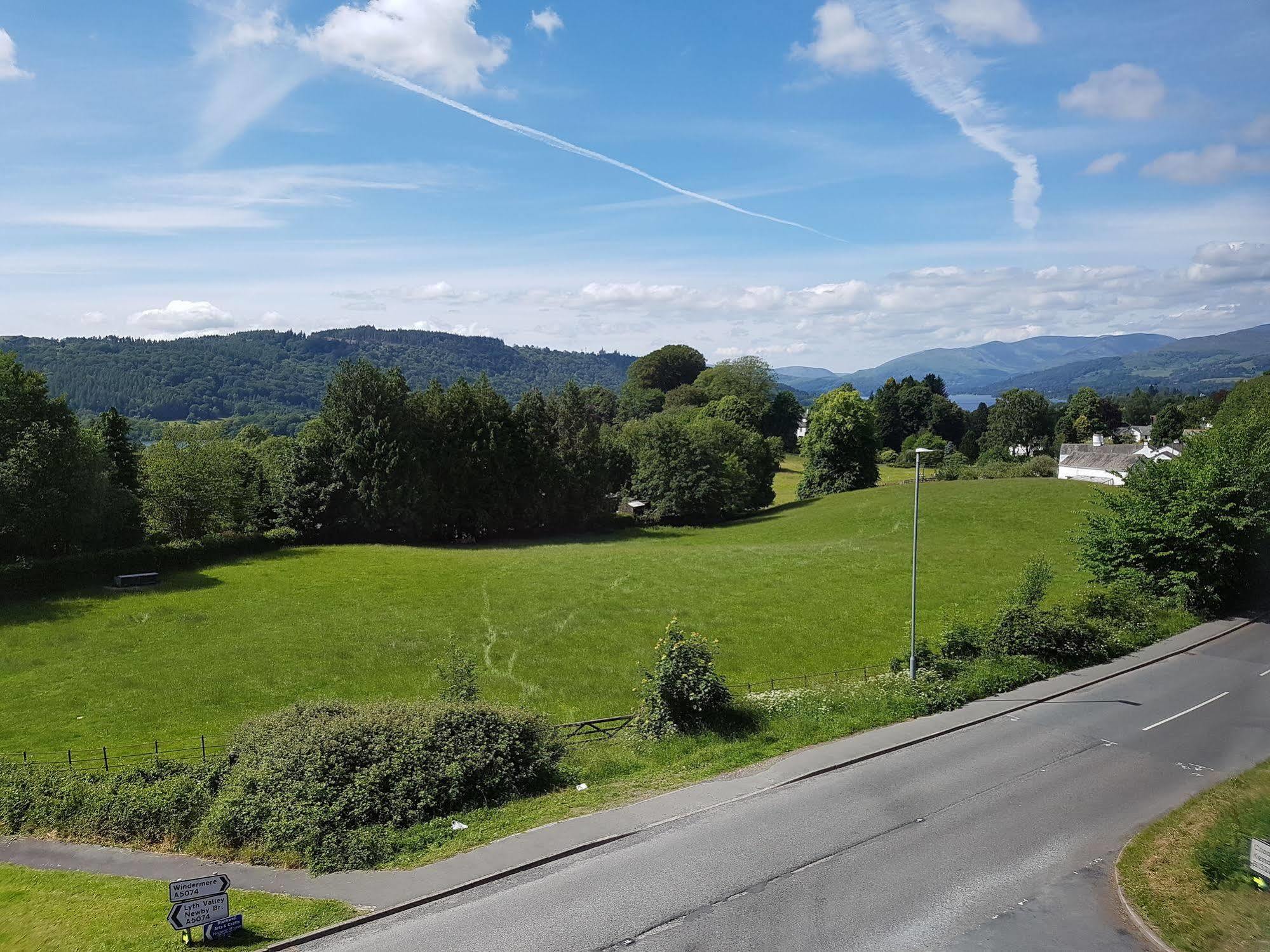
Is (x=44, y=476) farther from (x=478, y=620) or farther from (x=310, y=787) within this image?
(x=310, y=787)

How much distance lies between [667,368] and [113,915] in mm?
174623

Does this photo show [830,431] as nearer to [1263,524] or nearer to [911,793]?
[1263,524]

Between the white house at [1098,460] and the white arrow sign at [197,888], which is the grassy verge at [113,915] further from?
the white house at [1098,460]

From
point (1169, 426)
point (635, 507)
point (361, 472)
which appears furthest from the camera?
point (1169, 426)

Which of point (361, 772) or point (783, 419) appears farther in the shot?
point (783, 419)

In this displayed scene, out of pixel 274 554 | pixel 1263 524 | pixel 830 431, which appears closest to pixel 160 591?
pixel 274 554

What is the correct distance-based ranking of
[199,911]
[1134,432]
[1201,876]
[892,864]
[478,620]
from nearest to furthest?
[199,911], [1201,876], [892,864], [478,620], [1134,432]

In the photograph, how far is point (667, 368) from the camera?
606 ft

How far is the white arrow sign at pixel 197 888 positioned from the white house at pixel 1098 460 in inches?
3458

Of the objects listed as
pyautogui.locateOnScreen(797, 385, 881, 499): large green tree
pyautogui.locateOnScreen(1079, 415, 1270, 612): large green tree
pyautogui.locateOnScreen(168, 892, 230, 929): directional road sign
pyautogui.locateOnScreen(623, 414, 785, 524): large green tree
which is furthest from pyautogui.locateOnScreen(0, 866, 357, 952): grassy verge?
pyautogui.locateOnScreen(797, 385, 881, 499): large green tree

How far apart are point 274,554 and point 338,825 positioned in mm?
48022

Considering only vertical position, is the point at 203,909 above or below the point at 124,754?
above

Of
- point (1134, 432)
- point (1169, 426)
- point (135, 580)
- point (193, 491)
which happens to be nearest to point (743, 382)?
point (1169, 426)

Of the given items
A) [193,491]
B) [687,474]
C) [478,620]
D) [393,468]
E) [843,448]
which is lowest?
[478,620]
